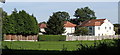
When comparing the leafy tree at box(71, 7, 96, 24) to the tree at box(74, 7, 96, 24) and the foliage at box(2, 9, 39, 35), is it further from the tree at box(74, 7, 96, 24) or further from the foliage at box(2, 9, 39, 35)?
the foliage at box(2, 9, 39, 35)

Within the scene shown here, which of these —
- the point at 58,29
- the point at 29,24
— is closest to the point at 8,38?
the point at 29,24

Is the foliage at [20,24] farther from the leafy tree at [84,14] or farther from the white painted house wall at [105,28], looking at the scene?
the leafy tree at [84,14]

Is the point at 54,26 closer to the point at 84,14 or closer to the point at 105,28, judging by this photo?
the point at 105,28

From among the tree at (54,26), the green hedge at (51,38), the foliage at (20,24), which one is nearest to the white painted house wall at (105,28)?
the tree at (54,26)

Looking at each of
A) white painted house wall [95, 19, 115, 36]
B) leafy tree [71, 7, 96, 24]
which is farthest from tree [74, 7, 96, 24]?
white painted house wall [95, 19, 115, 36]

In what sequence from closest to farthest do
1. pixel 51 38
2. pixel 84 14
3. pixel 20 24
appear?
pixel 51 38 → pixel 20 24 → pixel 84 14

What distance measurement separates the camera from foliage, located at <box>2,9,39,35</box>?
171 ft


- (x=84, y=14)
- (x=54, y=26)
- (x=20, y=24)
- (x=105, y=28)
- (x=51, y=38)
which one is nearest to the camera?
(x=51, y=38)

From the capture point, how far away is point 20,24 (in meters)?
53.5

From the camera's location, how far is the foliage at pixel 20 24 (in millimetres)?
51969

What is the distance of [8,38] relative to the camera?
52.7 metres

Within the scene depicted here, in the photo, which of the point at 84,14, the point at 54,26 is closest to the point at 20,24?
the point at 54,26

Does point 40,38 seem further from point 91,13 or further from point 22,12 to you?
point 91,13

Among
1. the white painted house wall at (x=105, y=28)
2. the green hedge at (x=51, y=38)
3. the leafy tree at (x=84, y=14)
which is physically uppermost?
the leafy tree at (x=84, y=14)
